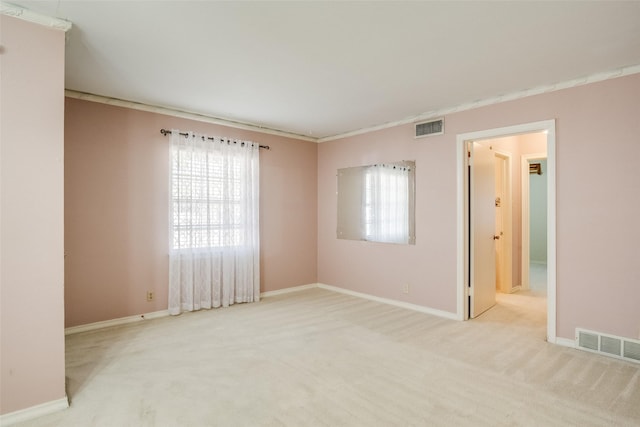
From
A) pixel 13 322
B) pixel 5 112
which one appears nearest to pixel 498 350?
pixel 13 322

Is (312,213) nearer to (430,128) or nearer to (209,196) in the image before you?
(209,196)

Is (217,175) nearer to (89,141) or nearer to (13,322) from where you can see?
(89,141)

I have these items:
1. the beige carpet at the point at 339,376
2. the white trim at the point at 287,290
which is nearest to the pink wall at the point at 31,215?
the beige carpet at the point at 339,376

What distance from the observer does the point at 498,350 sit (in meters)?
3.08

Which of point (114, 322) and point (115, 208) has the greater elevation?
point (115, 208)

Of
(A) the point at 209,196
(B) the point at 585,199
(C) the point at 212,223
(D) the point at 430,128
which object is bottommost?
(C) the point at 212,223

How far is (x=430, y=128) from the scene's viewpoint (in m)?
4.18

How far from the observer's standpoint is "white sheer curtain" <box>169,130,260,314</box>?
4.14 meters

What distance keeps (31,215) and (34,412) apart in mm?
1190

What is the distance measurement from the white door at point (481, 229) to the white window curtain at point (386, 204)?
31.7 inches

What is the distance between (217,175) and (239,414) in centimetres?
304

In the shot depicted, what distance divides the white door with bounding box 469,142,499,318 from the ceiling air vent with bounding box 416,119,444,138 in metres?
0.41

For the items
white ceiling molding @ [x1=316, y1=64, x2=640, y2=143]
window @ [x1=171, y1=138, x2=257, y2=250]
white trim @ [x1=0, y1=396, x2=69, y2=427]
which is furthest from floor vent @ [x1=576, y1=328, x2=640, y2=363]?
white trim @ [x1=0, y1=396, x2=69, y2=427]

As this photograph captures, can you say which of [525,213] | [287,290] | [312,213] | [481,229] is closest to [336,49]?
[481,229]
